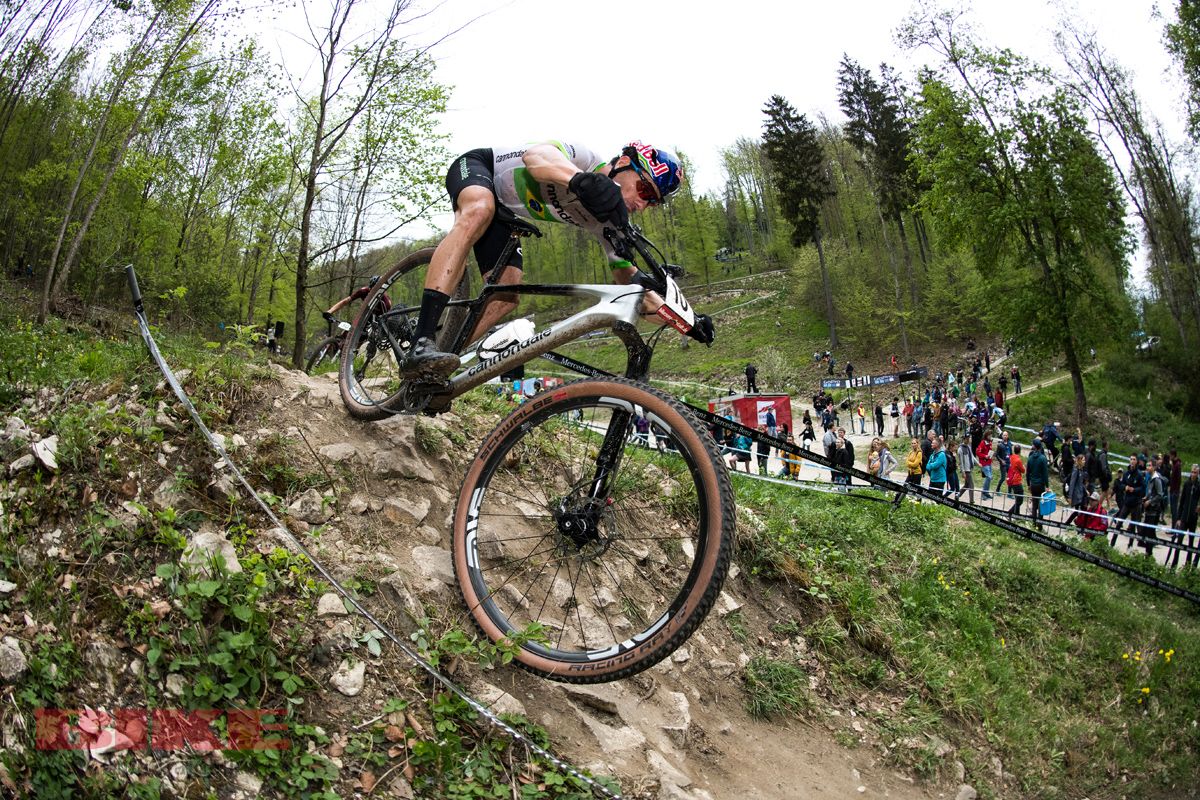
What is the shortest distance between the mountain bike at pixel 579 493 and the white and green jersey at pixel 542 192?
0.21 metres

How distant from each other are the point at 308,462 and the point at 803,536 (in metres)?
4.91

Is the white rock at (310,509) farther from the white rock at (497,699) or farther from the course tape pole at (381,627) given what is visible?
the white rock at (497,699)

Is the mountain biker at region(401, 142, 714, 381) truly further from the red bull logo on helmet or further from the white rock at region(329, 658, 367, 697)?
the white rock at region(329, 658, 367, 697)

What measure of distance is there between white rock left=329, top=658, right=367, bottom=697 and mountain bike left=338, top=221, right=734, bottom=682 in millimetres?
683

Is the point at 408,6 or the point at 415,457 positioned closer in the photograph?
the point at 415,457

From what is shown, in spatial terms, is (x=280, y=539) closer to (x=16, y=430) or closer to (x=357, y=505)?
(x=357, y=505)

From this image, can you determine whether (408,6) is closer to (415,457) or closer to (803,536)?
(415,457)

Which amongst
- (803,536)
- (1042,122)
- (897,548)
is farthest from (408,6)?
(1042,122)

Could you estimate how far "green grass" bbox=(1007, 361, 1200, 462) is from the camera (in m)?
29.7

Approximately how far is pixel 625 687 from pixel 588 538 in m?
1.22

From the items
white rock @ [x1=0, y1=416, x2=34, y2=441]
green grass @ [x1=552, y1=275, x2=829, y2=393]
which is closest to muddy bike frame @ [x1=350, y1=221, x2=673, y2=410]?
white rock @ [x1=0, y1=416, x2=34, y2=441]

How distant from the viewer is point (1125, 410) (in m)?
32.7

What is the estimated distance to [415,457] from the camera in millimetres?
5363

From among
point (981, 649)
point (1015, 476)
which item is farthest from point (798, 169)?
point (981, 649)
